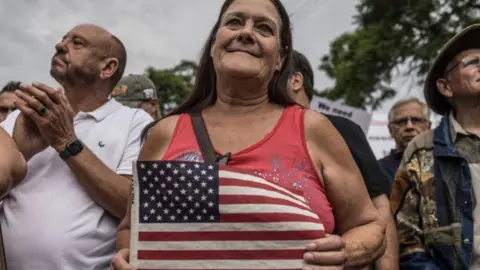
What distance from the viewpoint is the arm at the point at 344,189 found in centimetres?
206

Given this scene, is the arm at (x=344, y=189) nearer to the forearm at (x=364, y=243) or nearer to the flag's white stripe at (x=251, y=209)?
the forearm at (x=364, y=243)

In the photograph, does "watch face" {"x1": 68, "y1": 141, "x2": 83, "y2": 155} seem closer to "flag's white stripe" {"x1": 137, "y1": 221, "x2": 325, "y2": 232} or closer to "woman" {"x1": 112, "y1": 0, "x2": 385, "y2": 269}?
"woman" {"x1": 112, "y1": 0, "x2": 385, "y2": 269}

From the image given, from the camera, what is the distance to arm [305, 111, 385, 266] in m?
2.06

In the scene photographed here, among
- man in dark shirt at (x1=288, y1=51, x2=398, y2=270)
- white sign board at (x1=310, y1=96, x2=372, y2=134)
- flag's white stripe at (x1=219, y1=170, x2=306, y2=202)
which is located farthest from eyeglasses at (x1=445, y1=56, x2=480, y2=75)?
white sign board at (x1=310, y1=96, x2=372, y2=134)

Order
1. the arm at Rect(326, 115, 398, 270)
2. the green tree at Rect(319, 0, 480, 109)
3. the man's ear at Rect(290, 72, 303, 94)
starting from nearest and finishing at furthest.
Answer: the arm at Rect(326, 115, 398, 270) < the man's ear at Rect(290, 72, 303, 94) < the green tree at Rect(319, 0, 480, 109)

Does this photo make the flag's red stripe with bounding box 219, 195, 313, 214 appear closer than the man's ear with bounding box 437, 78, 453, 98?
Yes

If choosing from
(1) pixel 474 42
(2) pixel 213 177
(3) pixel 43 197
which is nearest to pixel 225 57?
(2) pixel 213 177

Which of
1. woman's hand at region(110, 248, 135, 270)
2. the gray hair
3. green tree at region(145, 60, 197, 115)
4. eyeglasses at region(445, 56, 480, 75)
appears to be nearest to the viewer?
woman's hand at region(110, 248, 135, 270)

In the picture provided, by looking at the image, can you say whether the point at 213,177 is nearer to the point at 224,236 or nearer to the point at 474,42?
the point at 224,236

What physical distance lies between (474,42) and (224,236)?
6.55 ft

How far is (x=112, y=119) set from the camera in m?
3.05

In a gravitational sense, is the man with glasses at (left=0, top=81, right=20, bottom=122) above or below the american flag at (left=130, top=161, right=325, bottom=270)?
above

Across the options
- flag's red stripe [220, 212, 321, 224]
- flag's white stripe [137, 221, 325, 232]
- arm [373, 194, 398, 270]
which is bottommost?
arm [373, 194, 398, 270]

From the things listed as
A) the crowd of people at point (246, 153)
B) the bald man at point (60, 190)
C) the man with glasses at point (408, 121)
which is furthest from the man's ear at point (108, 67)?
the man with glasses at point (408, 121)
